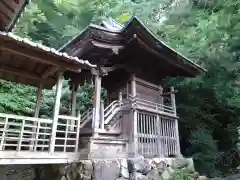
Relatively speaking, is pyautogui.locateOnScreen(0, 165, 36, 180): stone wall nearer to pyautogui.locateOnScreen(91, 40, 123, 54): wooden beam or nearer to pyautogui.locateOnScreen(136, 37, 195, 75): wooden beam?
pyautogui.locateOnScreen(91, 40, 123, 54): wooden beam

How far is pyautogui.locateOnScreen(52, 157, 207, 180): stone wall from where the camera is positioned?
5754mm

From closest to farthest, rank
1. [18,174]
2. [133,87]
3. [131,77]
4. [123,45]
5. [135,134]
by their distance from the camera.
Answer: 1. [135,134]
2. [123,45]
3. [133,87]
4. [131,77]
5. [18,174]

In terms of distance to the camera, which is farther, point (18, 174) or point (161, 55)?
point (18, 174)

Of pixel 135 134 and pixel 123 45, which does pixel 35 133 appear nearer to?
pixel 135 134

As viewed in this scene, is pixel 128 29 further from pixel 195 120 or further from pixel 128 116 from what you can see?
pixel 195 120

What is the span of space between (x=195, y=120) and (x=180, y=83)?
202 centimetres

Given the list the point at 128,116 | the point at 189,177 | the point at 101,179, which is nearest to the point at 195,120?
the point at 189,177

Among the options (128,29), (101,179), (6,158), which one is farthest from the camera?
(128,29)

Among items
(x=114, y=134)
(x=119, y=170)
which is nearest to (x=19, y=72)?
(x=114, y=134)

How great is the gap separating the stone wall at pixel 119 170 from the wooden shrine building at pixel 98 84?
0.32m

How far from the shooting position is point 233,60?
768 cm

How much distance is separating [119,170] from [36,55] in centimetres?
359

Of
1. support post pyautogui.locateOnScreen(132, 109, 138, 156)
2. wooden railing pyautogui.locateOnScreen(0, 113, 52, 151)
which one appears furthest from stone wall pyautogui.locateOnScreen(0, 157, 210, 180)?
wooden railing pyautogui.locateOnScreen(0, 113, 52, 151)

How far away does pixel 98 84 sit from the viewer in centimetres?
714
